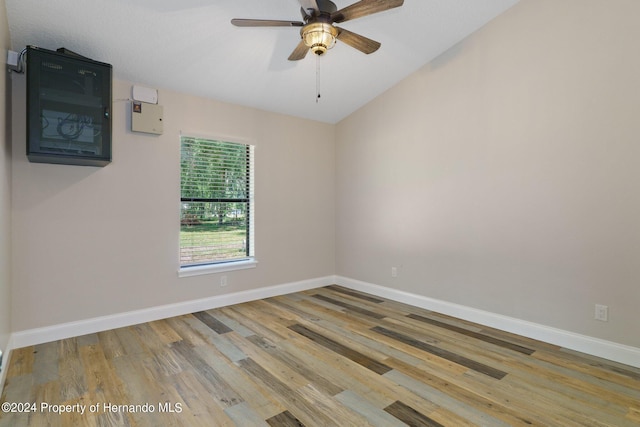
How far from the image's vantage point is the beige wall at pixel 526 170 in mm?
2637

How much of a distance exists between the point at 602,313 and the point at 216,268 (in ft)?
12.3

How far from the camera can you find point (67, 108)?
268 centimetres

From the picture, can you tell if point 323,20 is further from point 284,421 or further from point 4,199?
point 4,199

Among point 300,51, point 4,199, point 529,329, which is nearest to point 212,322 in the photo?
point 4,199

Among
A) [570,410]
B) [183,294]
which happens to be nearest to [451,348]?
[570,410]

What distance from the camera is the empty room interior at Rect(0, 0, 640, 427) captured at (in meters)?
2.24

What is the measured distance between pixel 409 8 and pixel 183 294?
368 centimetres

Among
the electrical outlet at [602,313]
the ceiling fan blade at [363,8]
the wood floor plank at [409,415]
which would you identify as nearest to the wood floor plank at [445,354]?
the wood floor plank at [409,415]

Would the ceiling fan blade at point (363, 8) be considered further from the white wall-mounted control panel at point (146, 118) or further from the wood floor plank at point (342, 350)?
the wood floor plank at point (342, 350)

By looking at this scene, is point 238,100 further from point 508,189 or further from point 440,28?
point 508,189

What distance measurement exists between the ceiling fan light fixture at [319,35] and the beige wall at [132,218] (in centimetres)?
201

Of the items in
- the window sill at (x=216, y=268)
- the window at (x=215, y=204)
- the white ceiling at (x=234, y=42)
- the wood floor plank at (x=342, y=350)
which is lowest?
the wood floor plank at (x=342, y=350)

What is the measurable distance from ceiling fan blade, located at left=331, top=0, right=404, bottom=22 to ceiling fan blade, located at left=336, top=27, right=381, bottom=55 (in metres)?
0.14

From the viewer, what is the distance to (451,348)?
2.85 m
